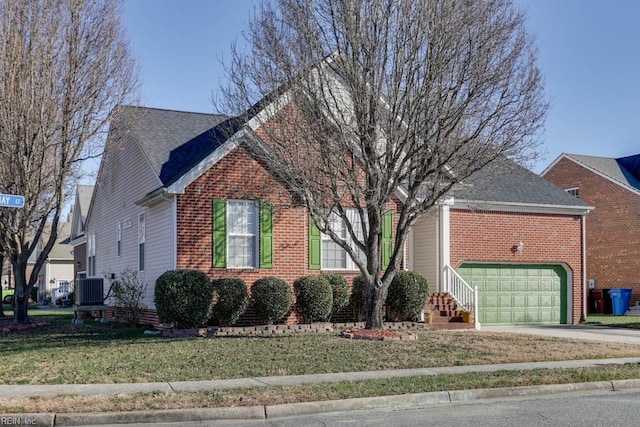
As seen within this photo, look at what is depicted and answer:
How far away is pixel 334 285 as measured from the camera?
19125mm

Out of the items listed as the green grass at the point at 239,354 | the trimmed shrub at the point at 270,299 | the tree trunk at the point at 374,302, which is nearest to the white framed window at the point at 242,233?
the trimmed shrub at the point at 270,299

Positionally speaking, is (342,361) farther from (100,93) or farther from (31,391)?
(100,93)

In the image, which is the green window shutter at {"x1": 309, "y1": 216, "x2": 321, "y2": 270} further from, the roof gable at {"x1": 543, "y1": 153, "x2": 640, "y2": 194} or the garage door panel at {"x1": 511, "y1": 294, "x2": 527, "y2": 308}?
the roof gable at {"x1": 543, "y1": 153, "x2": 640, "y2": 194}

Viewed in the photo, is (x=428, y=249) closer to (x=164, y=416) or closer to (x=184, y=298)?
(x=184, y=298)

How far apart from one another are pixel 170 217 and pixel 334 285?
15.5 feet

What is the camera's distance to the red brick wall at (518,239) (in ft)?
72.7

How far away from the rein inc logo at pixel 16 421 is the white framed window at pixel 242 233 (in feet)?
34.6

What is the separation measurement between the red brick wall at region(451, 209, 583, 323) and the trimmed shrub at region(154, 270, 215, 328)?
8343mm

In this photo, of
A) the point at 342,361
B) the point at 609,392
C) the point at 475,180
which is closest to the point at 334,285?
the point at 475,180

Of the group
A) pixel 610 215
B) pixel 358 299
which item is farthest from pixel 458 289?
pixel 610 215

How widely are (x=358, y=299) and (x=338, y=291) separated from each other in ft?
2.40

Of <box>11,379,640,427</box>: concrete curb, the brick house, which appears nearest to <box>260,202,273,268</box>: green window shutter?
the brick house

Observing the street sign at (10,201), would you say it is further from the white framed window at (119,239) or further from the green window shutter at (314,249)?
the white framed window at (119,239)

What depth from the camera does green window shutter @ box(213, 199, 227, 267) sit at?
18344mm
